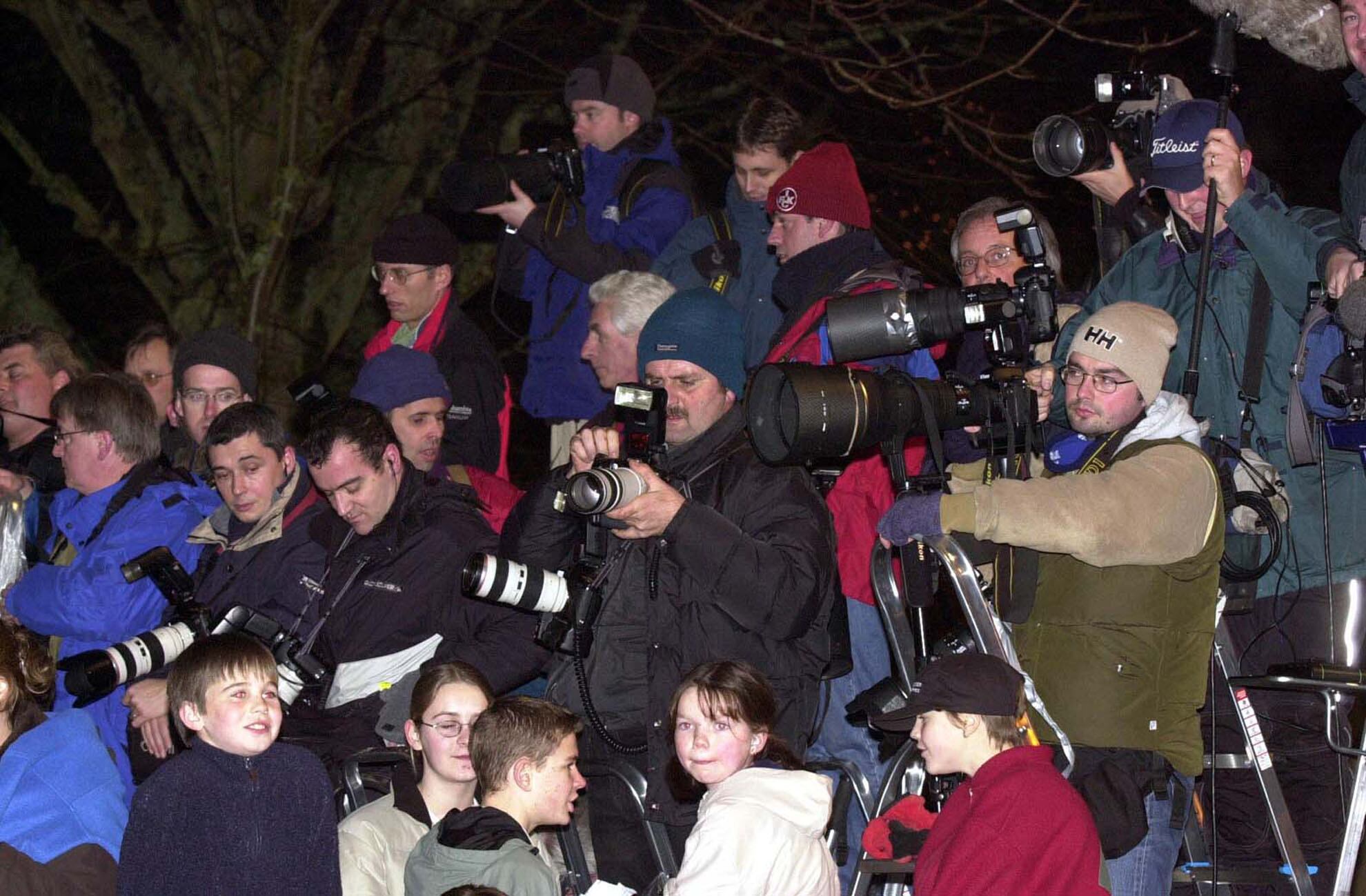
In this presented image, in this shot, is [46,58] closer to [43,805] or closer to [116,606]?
[116,606]

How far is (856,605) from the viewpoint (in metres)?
5.45

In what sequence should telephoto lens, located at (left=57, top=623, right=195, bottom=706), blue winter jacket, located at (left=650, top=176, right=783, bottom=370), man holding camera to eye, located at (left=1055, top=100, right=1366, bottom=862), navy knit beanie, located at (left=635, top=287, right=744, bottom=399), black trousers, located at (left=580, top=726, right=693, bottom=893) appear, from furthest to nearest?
blue winter jacket, located at (left=650, top=176, right=783, bottom=370), telephoto lens, located at (left=57, top=623, right=195, bottom=706), navy knit beanie, located at (left=635, top=287, right=744, bottom=399), black trousers, located at (left=580, top=726, right=693, bottom=893), man holding camera to eye, located at (left=1055, top=100, right=1366, bottom=862)

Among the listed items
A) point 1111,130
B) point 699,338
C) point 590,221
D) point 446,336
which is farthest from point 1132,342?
→ point 446,336

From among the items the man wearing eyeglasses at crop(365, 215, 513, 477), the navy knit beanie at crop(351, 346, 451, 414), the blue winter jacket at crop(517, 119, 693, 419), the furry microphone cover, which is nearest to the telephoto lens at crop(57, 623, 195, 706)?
the navy knit beanie at crop(351, 346, 451, 414)

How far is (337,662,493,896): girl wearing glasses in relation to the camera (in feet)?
15.4

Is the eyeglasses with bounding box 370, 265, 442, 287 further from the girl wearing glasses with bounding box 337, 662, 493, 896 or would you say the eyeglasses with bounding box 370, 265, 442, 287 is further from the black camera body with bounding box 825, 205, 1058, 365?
the black camera body with bounding box 825, 205, 1058, 365

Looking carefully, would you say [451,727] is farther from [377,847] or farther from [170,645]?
[170,645]

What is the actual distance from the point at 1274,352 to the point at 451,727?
2696 millimetres

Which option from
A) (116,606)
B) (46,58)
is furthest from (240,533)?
(46,58)

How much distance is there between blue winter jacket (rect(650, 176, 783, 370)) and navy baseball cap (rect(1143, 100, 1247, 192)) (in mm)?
1445

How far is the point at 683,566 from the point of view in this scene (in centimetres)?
470

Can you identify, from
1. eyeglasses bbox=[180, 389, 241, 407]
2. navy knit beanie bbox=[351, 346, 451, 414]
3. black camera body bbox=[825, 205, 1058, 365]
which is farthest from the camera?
eyeglasses bbox=[180, 389, 241, 407]

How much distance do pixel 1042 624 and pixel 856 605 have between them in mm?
1003

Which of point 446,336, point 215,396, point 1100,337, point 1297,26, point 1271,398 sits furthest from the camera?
point 446,336
